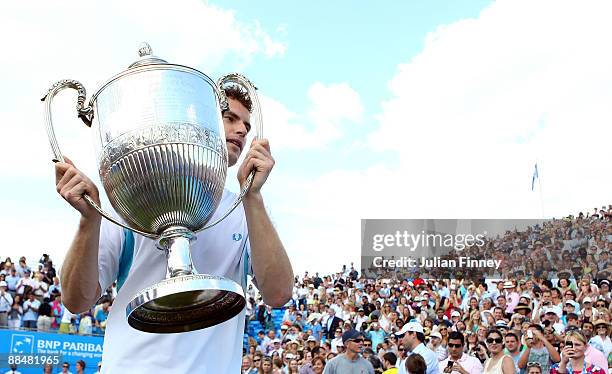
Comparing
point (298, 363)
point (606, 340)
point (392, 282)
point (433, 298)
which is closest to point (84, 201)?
point (606, 340)

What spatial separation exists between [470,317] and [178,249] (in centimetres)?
1173

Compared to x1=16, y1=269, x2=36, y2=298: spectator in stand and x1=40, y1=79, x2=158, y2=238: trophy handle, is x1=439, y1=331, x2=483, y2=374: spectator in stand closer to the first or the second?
x1=40, y1=79, x2=158, y2=238: trophy handle

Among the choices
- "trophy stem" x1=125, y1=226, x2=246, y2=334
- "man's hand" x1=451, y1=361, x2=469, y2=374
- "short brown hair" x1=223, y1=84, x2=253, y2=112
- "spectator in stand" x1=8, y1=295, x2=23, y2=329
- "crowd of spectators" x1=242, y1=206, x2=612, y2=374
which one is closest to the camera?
"trophy stem" x1=125, y1=226, x2=246, y2=334

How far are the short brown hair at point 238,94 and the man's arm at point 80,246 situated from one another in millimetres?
537

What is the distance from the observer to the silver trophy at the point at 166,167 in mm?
1798

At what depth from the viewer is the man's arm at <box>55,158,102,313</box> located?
5.98 feet

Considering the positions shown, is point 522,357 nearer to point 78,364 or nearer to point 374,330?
point 374,330

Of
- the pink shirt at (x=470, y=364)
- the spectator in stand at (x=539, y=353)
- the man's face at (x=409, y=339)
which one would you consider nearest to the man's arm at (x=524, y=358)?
the spectator in stand at (x=539, y=353)

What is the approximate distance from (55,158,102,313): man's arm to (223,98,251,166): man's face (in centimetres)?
51

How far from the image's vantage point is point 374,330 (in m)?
13.4

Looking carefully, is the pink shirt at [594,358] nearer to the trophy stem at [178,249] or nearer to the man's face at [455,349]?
the man's face at [455,349]

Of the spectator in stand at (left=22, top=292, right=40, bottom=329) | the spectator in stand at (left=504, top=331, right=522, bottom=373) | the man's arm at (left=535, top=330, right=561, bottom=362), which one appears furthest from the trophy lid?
the spectator in stand at (left=22, top=292, right=40, bottom=329)

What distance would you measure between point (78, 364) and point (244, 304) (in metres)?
12.2

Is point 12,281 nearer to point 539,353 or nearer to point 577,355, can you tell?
point 539,353
